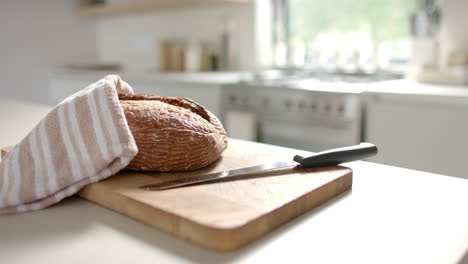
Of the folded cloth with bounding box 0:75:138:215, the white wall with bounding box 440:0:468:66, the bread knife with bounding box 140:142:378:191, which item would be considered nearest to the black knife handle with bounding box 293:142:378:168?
the bread knife with bounding box 140:142:378:191

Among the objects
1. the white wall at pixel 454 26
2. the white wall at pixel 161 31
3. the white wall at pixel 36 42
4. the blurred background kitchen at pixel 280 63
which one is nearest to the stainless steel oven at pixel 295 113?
the blurred background kitchen at pixel 280 63

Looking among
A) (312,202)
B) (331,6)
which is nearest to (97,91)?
(312,202)

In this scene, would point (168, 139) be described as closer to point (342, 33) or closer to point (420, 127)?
point (420, 127)

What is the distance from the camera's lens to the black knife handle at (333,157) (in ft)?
2.09

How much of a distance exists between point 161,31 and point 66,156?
9.60ft

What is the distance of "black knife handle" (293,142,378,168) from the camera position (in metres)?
0.64

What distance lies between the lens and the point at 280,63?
295cm

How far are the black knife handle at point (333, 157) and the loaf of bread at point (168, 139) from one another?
14 centimetres

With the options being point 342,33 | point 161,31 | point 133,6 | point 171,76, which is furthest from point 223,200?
point 161,31

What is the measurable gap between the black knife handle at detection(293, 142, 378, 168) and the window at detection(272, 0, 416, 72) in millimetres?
1933

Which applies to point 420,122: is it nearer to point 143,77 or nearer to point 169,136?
point 169,136

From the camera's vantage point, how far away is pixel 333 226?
19.4 inches

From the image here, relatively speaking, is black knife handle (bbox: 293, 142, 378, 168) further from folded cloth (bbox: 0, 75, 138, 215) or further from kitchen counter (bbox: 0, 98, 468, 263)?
folded cloth (bbox: 0, 75, 138, 215)

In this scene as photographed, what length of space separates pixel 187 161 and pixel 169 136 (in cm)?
4
